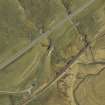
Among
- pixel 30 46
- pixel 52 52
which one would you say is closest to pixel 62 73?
pixel 52 52

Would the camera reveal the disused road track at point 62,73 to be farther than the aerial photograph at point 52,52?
Yes

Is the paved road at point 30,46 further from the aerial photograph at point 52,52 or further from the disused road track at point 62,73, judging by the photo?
the disused road track at point 62,73

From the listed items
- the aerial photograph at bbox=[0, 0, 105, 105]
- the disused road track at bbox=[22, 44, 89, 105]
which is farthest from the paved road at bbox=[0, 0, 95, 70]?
the disused road track at bbox=[22, 44, 89, 105]

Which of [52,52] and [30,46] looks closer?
[30,46]

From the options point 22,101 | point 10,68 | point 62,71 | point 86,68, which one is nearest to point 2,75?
point 10,68

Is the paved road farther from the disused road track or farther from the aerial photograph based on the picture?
the disused road track

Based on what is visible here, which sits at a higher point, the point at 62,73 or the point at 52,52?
the point at 52,52

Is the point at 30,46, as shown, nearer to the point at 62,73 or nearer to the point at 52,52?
the point at 52,52

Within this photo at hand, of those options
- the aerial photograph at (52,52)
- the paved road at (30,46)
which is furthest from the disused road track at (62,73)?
the paved road at (30,46)

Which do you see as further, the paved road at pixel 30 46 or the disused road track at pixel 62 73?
the disused road track at pixel 62 73
